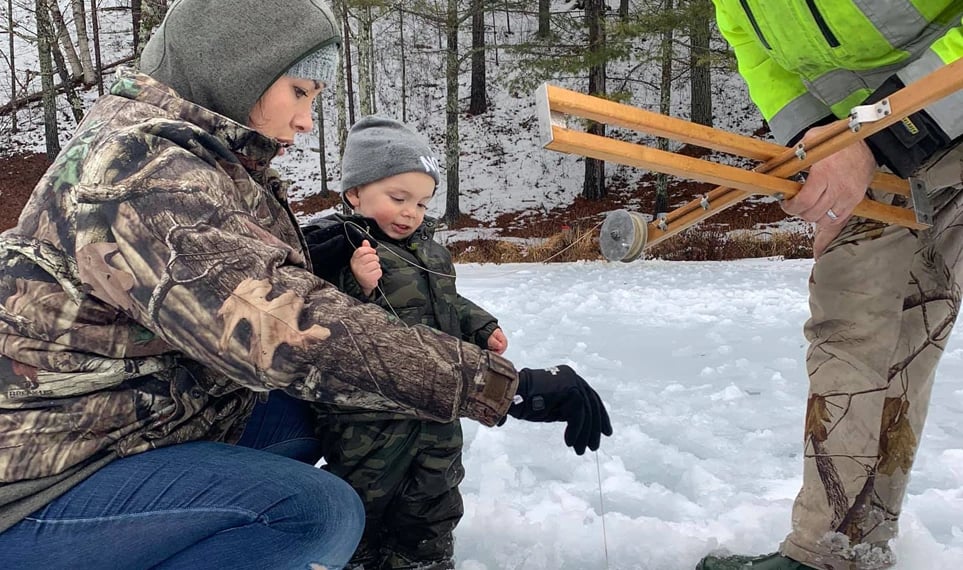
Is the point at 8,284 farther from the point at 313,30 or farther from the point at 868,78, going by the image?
the point at 868,78

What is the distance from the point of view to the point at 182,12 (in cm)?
150

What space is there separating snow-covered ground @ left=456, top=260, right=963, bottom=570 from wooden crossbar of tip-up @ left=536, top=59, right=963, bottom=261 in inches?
40.3

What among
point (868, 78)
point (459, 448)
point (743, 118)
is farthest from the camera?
point (743, 118)

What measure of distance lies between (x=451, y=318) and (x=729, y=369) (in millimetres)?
2234

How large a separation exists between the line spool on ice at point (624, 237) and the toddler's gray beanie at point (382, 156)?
0.62 meters

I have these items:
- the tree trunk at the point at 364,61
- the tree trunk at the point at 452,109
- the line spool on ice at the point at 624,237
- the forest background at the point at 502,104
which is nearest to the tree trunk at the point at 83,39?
the forest background at the point at 502,104

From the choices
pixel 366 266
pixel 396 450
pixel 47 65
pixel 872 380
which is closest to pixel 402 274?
pixel 366 266

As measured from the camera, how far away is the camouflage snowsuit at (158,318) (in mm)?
1183

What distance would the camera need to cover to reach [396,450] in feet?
6.62

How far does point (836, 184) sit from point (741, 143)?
23 cm

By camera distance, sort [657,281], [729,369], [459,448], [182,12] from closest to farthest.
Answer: [182,12] < [459,448] < [729,369] < [657,281]

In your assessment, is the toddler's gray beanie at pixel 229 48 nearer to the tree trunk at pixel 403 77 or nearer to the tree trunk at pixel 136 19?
the tree trunk at pixel 136 19

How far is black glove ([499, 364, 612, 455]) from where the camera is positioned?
1.55 meters

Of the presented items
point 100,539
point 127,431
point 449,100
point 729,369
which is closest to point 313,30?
point 127,431
